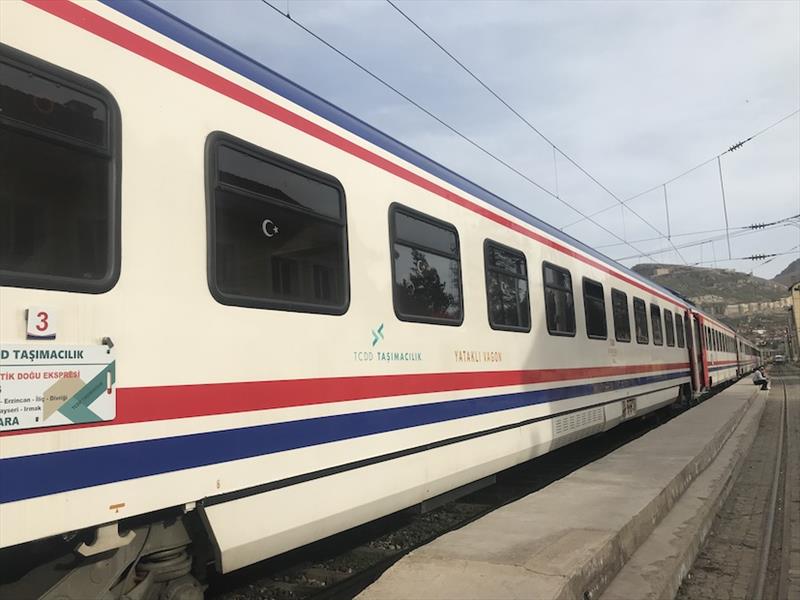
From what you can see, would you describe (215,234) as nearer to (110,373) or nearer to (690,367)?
(110,373)

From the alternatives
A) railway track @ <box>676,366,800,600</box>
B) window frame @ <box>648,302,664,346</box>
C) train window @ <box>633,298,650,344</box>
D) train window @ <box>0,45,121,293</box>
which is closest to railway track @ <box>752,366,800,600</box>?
railway track @ <box>676,366,800,600</box>

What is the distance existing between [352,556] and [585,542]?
2045mm

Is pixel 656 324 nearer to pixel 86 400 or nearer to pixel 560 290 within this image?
pixel 560 290

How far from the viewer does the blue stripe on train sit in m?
2.41

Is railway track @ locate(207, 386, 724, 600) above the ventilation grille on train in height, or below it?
below

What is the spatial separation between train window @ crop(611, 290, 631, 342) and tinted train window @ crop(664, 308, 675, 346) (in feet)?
11.7

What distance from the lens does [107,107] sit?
2918 millimetres

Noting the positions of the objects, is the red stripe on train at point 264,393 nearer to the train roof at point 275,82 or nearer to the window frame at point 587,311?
the train roof at point 275,82

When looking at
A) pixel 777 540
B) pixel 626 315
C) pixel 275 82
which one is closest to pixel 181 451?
pixel 275 82

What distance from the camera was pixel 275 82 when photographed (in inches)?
157

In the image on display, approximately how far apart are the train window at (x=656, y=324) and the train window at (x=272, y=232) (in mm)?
10202

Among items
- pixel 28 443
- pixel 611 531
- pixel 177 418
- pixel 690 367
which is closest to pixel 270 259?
pixel 177 418

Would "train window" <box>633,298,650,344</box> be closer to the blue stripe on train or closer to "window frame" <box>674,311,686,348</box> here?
"window frame" <box>674,311,686,348</box>

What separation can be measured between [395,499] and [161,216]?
2.58 m
